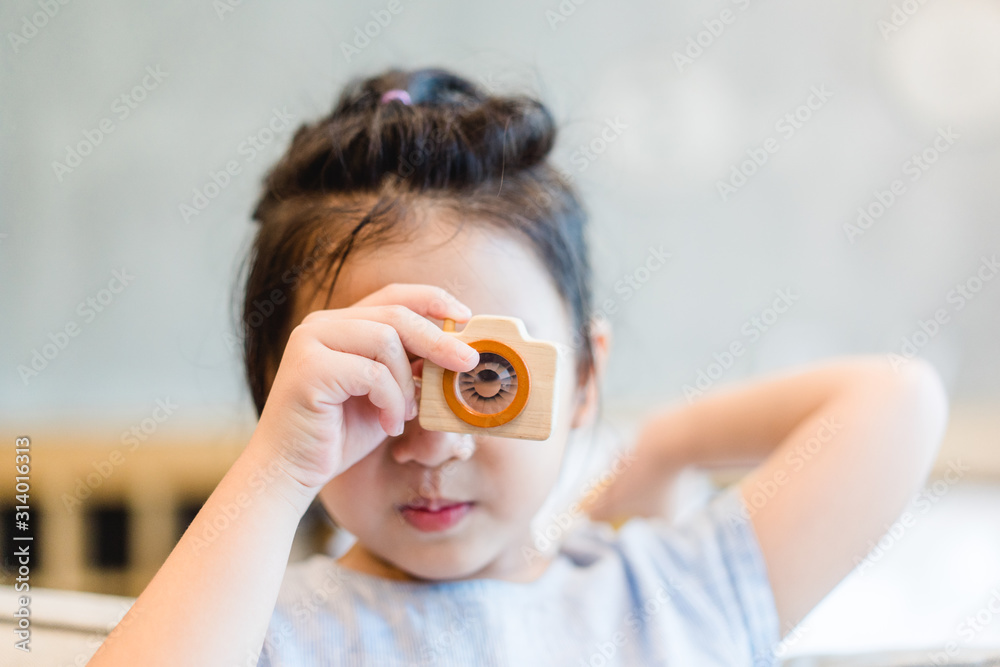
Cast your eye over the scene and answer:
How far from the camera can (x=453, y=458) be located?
562mm

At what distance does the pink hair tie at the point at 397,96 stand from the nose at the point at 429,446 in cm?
32

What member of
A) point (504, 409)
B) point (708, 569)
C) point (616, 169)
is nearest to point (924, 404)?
point (708, 569)

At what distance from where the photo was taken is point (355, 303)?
57 centimetres

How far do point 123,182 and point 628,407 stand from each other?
104 cm

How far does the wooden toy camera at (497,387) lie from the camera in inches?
18.5

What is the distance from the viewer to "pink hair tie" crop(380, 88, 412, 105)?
0.69 meters

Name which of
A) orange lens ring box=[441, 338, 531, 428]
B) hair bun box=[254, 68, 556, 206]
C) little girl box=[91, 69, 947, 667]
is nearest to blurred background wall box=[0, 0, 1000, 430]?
hair bun box=[254, 68, 556, 206]

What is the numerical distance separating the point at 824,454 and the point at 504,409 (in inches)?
16.5

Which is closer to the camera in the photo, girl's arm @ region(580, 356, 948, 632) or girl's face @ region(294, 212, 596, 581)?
girl's face @ region(294, 212, 596, 581)

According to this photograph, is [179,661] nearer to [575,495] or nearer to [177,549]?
[177,549]

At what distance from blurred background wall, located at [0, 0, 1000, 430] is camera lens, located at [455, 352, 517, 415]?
1.90ft

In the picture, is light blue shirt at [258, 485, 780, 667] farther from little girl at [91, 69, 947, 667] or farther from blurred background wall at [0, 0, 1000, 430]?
blurred background wall at [0, 0, 1000, 430]

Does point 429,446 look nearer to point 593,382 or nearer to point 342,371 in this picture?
point 342,371

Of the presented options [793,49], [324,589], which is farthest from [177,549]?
[793,49]
